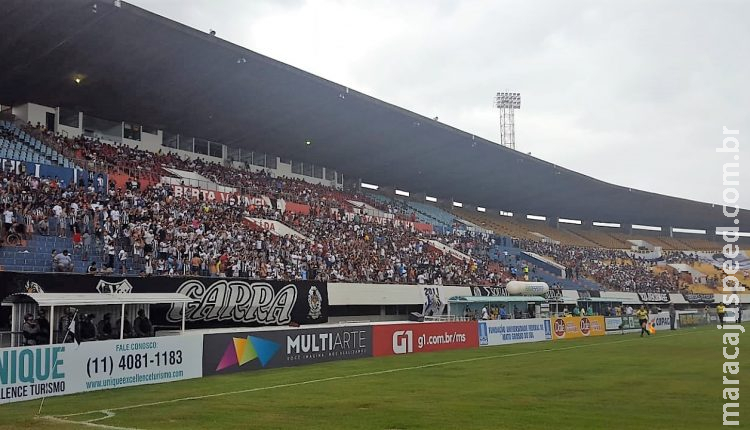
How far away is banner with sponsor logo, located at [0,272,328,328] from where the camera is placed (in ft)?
74.2

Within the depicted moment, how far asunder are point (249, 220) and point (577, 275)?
3683 cm

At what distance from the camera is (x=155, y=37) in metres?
35.8

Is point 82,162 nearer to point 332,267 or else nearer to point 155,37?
point 155,37

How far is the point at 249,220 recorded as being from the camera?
39.4 meters

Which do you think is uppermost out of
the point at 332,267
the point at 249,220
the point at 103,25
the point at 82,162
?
the point at 103,25

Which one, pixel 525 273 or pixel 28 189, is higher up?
pixel 28 189

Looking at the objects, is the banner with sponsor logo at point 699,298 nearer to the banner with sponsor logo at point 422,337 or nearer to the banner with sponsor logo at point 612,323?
the banner with sponsor logo at point 612,323

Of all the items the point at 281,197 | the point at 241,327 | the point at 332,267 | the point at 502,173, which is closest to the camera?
the point at 241,327

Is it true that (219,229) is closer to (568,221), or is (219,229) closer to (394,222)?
(394,222)

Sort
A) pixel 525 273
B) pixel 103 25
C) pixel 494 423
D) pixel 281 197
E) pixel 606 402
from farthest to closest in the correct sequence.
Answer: pixel 525 273, pixel 281 197, pixel 103 25, pixel 606 402, pixel 494 423

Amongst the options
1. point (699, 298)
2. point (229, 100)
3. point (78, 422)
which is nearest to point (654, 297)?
point (699, 298)

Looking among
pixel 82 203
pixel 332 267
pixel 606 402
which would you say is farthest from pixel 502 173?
pixel 606 402

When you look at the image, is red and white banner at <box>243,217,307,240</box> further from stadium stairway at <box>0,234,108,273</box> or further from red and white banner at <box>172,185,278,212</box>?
stadium stairway at <box>0,234,108,273</box>

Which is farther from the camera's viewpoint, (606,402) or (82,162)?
(82,162)
